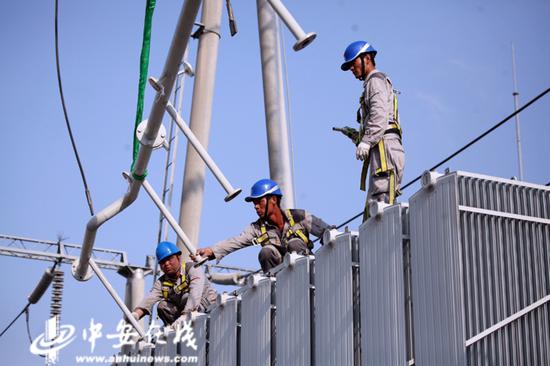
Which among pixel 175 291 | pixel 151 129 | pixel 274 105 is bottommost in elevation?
pixel 175 291

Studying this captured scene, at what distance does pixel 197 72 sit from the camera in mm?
21062

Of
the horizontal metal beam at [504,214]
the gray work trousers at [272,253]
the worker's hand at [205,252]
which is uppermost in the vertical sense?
the worker's hand at [205,252]

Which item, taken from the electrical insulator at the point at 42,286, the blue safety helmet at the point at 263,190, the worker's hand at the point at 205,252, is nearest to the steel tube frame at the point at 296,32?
the blue safety helmet at the point at 263,190

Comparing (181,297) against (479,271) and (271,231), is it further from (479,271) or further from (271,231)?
(479,271)

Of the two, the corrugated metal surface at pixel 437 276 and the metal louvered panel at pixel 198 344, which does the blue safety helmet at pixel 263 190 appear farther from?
the corrugated metal surface at pixel 437 276

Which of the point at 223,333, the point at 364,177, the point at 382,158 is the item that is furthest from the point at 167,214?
the point at 382,158

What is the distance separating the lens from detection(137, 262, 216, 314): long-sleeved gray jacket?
16.0 m

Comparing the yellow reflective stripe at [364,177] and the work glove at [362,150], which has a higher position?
the work glove at [362,150]

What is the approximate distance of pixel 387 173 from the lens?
1192 cm

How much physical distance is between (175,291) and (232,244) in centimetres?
181

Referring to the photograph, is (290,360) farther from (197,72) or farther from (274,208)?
(197,72)

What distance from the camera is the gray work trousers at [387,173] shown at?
468 inches

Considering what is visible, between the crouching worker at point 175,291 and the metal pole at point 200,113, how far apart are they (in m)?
2.96

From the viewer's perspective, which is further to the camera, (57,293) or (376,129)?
(57,293)
